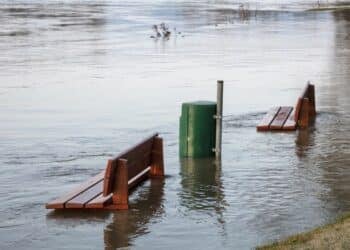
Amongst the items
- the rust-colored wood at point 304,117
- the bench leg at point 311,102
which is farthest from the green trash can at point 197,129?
the bench leg at point 311,102

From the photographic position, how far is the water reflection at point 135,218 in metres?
9.77

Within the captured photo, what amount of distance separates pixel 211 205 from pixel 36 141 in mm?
5693

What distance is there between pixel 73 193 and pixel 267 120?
6335 millimetres

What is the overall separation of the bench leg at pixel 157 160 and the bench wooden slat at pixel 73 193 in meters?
0.80

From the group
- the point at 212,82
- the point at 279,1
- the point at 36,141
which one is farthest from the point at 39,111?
the point at 279,1

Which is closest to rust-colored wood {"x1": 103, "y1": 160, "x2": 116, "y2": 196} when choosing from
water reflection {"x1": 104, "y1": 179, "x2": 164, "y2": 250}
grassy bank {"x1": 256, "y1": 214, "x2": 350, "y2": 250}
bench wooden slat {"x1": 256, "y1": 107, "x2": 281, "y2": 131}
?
water reflection {"x1": 104, "y1": 179, "x2": 164, "y2": 250}

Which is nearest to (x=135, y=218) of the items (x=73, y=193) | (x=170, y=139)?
(x=73, y=193)

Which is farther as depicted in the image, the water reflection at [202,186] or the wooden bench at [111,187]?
the water reflection at [202,186]

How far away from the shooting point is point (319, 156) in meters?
14.1

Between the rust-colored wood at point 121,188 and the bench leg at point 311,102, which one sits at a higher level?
the bench leg at point 311,102

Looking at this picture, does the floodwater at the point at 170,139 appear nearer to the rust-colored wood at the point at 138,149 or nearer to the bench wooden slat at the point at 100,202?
the bench wooden slat at the point at 100,202

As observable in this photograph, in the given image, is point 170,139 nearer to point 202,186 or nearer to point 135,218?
point 202,186

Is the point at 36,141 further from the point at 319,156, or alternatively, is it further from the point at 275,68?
the point at 275,68

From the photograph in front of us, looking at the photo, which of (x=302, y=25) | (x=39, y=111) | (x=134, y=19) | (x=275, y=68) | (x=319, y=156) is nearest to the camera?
(x=319, y=156)
